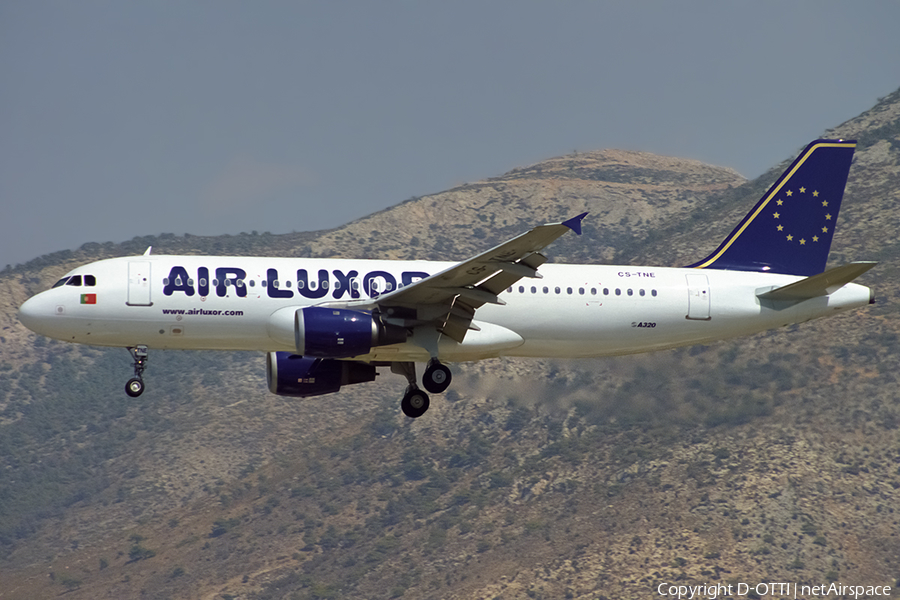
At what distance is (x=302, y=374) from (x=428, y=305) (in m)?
5.82

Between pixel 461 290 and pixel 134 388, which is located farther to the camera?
pixel 134 388

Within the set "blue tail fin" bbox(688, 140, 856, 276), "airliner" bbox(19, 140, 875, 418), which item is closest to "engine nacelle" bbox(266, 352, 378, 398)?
"airliner" bbox(19, 140, 875, 418)

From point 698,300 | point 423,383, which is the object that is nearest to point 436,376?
point 423,383

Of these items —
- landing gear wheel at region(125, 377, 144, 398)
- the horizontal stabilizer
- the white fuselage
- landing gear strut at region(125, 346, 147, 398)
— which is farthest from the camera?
the horizontal stabilizer

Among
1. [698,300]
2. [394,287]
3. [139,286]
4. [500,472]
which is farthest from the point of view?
[500,472]

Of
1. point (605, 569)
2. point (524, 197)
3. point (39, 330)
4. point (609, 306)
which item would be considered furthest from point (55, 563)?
point (524, 197)

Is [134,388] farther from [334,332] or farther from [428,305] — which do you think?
[428,305]

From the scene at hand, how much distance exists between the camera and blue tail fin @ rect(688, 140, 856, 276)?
42500mm

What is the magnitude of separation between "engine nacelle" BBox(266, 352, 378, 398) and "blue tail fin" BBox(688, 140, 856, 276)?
13574 mm

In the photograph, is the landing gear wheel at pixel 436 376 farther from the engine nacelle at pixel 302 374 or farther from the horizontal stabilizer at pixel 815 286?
the horizontal stabilizer at pixel 815 286

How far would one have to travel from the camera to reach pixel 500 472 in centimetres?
8225

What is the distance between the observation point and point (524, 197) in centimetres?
15750

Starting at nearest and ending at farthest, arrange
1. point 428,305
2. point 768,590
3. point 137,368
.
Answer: point 428,305, point 137,368, point 768,590

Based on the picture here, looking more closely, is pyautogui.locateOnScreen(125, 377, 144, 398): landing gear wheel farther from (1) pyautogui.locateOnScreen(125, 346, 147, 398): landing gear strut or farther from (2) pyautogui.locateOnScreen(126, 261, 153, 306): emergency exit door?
(2) pyautogui.locateOnScreen(126, 261, 153, 306): emergency exit door
